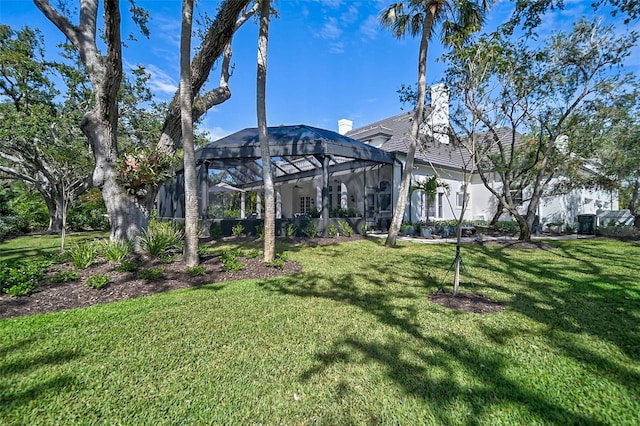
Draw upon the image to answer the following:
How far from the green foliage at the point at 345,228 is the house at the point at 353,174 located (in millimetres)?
483

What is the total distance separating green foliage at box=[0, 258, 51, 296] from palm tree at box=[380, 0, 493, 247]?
8.56 m

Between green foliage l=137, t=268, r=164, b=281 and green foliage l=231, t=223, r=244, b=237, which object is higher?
green foliage l=231, t=223, r=244, b=237

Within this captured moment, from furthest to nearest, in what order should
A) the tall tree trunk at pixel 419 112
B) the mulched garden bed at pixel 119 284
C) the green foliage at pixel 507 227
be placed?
1. the green foliage at pixel 507 227
2. the tall tree trunk at pixel 419 112
3. the mulched garden bed at pixel 119 284

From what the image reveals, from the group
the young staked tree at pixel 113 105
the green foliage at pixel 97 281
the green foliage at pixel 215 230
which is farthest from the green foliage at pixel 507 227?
the green foliage at pixel 97 281

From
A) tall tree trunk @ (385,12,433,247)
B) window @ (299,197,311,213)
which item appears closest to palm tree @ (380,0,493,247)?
tall tree trunk @ (385,12,433,247)

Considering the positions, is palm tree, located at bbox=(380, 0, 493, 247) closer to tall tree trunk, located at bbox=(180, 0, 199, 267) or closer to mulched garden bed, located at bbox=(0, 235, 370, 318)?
mulched garden bed, located at bbox=(0, 235, 370, 318)

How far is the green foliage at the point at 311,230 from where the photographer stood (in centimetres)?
1153

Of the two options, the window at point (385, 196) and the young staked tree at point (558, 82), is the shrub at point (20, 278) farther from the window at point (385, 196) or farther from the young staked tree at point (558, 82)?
the window at point (385, 196)

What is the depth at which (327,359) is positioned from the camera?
9.25ft

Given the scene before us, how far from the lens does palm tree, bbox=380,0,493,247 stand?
365 inches

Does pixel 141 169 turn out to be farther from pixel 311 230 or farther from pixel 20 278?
pixel 311 230

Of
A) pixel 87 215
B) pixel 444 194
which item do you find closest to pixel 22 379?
pixel 444 194

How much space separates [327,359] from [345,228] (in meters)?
9.34

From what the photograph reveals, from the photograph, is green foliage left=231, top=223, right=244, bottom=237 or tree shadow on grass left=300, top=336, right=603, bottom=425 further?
green foliage left=231, top=223, right=244, bottom=237
